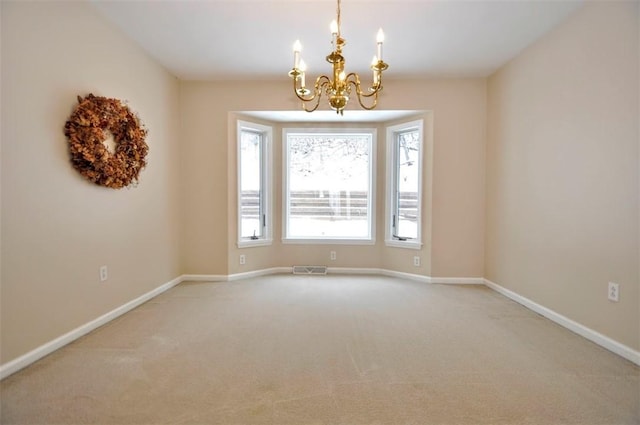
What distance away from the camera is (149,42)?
308 centimetres

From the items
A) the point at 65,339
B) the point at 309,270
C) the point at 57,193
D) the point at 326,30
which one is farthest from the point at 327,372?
the point at 326,30

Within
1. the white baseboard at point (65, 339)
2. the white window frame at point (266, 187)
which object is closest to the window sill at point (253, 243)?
the white window frame at point (266, 187)

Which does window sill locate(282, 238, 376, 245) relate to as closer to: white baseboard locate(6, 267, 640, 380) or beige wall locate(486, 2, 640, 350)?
white baseboard locate(6, 267, 640, 380)

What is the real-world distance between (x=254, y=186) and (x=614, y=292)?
3958 mm

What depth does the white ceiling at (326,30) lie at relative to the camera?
2516 mm

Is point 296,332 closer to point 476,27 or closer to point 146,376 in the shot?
point 146,376

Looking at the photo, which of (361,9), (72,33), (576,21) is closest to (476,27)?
(576,21)

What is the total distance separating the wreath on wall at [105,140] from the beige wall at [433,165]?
100cm

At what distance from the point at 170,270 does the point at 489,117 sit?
176 inches

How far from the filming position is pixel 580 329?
8.19ft

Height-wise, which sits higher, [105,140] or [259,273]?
[105,140]

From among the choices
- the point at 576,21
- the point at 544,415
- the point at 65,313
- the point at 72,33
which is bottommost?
the point at 544,415

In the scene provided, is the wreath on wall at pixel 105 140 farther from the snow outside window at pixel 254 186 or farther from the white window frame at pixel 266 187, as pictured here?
the white window frame at pixel 266 187

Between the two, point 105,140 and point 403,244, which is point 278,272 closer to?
point 403,244
